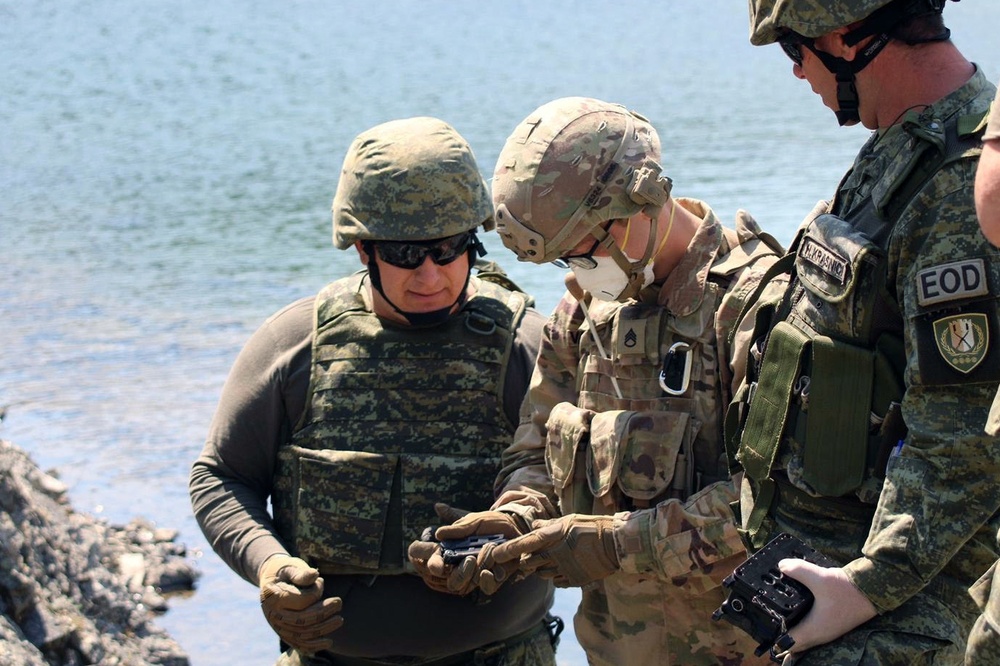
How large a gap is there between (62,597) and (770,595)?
12.6ft

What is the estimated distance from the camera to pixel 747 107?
70.0ft

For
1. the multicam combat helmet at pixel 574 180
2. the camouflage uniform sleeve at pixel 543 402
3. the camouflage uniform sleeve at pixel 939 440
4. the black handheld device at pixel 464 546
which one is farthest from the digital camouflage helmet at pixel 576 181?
the camouflage uniform sleeve at pixel 939 440

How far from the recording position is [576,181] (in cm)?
386

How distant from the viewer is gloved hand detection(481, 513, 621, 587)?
3.81 metres

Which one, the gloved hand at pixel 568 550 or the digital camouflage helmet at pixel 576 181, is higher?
the digital camouflage helmet at pixel 576 181

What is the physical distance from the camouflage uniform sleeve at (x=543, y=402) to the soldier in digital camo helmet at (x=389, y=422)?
26 cm

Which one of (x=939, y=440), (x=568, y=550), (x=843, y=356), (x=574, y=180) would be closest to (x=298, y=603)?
(x=568, y=550)

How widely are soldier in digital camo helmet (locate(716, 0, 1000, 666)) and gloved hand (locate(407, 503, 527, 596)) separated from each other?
0.84m

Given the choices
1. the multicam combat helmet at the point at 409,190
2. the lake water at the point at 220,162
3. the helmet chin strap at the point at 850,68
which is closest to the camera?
the helmet chin strap at the point at 850,68

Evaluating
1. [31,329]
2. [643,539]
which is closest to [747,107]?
[31,329]

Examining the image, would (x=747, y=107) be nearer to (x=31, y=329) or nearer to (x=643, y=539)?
(x=31, y=329)

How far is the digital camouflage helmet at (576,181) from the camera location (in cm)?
386

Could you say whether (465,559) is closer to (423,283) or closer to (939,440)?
(423,283)

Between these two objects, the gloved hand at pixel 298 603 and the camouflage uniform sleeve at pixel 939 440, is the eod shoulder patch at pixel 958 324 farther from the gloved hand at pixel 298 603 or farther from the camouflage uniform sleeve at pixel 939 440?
the gloved hand at pixel 298 603
